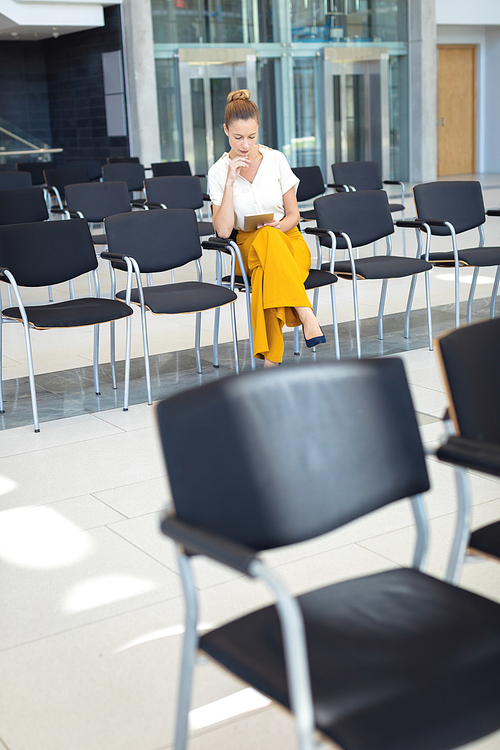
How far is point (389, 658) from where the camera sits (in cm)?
119

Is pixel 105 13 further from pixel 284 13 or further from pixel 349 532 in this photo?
pixel 349 532

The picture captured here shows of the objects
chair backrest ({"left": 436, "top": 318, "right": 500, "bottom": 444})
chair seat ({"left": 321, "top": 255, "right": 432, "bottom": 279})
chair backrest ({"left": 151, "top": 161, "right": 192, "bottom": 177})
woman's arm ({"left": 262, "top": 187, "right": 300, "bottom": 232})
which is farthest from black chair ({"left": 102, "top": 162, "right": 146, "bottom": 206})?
chair backrest ({"left": 436, "top": 318, "right": 500, "bottom": 444})

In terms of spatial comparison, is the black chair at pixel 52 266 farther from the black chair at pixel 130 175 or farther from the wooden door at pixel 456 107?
the wooden door at pixel 456 107

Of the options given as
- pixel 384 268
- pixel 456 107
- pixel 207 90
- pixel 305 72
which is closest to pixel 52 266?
pixel 384 268

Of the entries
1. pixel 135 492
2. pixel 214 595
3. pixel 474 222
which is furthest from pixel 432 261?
pixel 214 595

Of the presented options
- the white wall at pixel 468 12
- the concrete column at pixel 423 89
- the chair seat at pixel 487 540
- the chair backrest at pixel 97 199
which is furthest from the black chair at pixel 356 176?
the white wall at pixel 468 12

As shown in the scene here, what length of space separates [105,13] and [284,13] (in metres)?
2.73

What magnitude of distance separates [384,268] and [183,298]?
1125 millimetres

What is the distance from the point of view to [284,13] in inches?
504

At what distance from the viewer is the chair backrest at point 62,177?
845cm

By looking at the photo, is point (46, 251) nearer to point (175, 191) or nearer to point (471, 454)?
point (175, 191)

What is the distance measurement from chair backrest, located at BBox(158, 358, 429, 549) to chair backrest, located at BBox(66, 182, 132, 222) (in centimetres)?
503

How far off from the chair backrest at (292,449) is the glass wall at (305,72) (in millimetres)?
11493

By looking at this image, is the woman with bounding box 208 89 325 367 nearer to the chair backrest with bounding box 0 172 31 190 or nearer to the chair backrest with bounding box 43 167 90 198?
the chair backrest with bounding box 0 172 31 190
